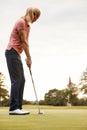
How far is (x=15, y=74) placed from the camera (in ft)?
23.2

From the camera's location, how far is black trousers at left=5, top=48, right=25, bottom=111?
6.98 m

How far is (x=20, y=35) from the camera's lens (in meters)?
6.96

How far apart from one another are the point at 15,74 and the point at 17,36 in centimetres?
66

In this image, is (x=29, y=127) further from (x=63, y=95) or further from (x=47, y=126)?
(x=63, y=95)

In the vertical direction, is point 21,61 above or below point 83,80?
below

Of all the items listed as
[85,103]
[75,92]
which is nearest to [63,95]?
[75,92]

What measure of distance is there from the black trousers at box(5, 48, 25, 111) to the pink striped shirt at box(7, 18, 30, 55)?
0.30ft

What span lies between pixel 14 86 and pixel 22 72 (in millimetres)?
309

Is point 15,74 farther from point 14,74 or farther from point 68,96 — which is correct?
point 68,96

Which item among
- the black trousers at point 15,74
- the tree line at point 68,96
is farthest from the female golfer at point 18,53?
the tree line at point 68,96

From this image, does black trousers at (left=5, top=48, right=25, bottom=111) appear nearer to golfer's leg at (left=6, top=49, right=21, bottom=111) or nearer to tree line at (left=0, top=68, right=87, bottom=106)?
golfer's leg at (left=6, top=49, right=21, bottom=111)

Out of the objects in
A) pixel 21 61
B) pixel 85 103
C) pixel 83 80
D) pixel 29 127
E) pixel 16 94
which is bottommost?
pixel 29 127

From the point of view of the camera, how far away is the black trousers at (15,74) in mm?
6980

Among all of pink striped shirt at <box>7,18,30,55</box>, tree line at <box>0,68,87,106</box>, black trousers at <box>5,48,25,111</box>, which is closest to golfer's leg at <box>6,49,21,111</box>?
black trousers at <box>5,48,25,111</box>
